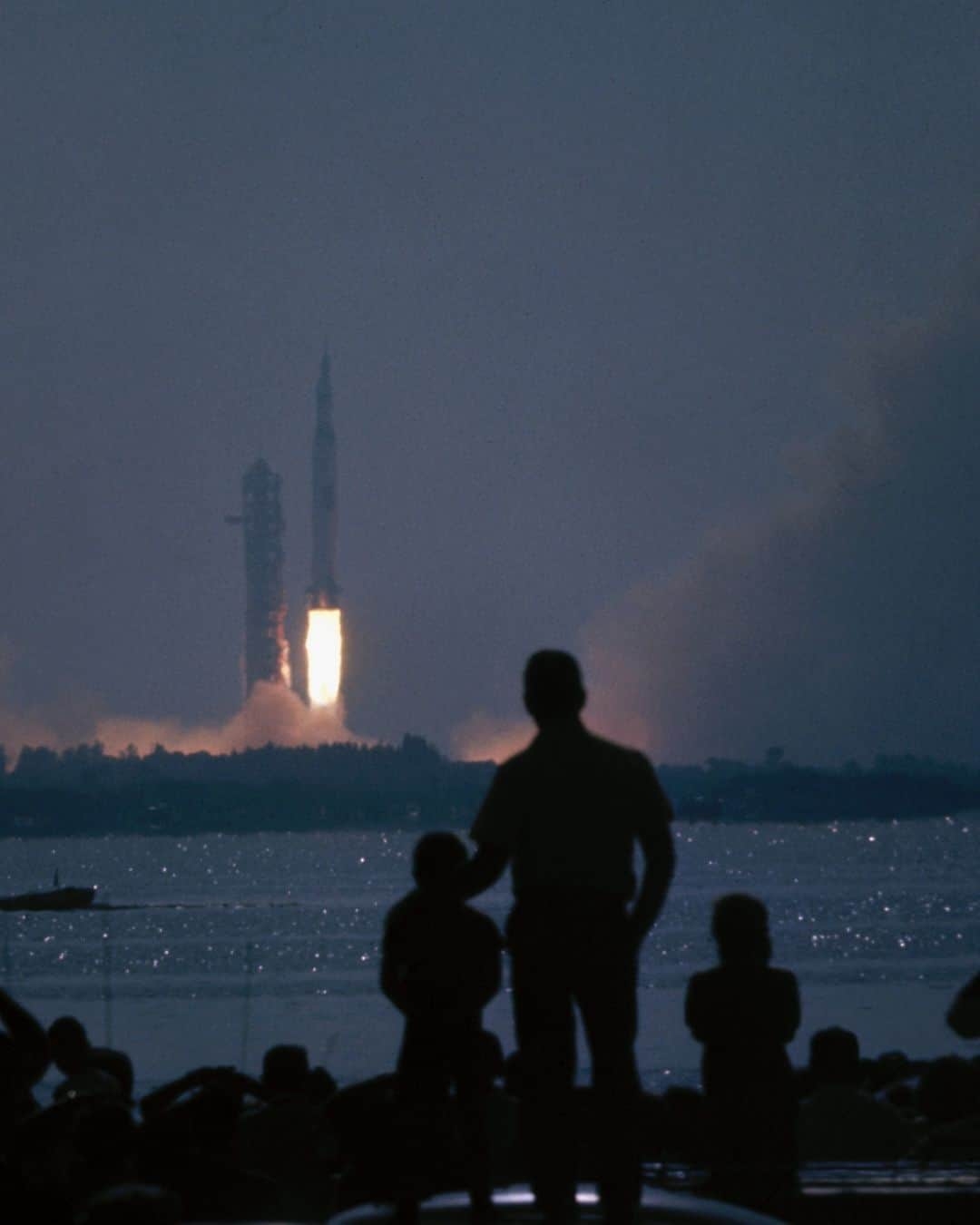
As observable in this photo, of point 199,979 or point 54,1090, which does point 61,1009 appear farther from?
point 54,1090

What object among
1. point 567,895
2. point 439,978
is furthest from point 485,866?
point 439,978

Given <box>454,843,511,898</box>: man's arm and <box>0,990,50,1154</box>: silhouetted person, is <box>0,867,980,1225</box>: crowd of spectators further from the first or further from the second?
<box>454,843,511,898</box>: man's arm

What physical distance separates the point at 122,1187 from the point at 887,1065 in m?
11.3

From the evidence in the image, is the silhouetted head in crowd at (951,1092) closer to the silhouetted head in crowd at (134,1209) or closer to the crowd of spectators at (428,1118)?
the crowd of spectators at (428,1118)

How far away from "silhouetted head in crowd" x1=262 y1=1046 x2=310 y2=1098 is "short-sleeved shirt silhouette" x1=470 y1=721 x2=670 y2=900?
10.2 feet

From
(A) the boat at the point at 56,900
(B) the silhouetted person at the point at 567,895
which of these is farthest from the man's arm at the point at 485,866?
(A) the boat at the point at 56,900

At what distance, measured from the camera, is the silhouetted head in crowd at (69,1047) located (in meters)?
11.4

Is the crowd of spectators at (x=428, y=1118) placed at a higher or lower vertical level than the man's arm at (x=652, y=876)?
lower

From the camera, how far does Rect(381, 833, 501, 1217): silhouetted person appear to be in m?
7.27

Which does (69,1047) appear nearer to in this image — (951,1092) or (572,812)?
(951,1092)

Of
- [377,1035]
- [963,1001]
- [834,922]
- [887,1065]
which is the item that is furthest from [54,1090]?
[834,922]

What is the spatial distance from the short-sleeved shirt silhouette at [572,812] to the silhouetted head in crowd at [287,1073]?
310 centimetres

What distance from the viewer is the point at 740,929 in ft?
26.6

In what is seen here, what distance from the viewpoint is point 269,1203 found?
735 centimetres
